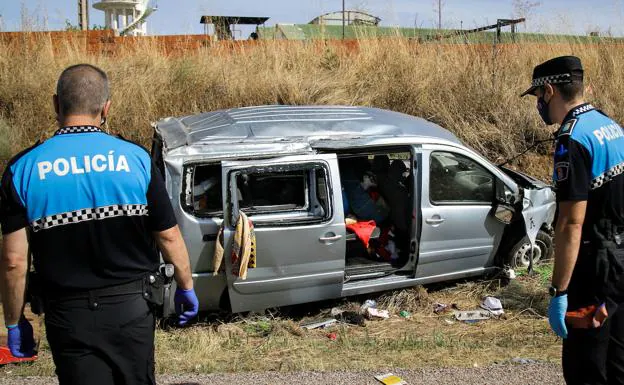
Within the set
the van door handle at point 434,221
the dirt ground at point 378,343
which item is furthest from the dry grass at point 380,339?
the van door handle at point 434,221

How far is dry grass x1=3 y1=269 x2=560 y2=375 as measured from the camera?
4688 mm

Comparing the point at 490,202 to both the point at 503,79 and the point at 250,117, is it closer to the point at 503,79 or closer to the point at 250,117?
the point at 250,117

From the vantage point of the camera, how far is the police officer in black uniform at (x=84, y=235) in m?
2.41

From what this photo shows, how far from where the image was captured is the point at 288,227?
5320 millimetres

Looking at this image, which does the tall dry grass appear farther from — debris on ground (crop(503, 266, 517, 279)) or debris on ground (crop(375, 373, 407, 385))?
debris on ground (crop(375, 373, 407, 385))

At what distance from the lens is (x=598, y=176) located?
2938mm

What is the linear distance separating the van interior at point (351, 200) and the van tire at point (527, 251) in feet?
3.87

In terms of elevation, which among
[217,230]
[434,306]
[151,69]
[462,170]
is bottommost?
[434,306]

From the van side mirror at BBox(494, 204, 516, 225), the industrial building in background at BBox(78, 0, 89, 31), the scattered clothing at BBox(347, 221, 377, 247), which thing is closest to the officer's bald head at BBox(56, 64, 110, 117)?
the scattered clothing at BBox(347, 221, 377, 247)

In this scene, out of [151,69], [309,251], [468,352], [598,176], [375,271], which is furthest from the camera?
[151,69]

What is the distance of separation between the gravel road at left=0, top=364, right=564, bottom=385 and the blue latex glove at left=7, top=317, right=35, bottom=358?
1.74 meters

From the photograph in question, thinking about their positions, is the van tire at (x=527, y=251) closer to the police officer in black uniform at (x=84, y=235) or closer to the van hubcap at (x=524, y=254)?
the van hubcap at (x=524, y=254)

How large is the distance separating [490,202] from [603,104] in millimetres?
6292

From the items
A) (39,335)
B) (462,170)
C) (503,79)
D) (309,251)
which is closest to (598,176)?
(309,251)
